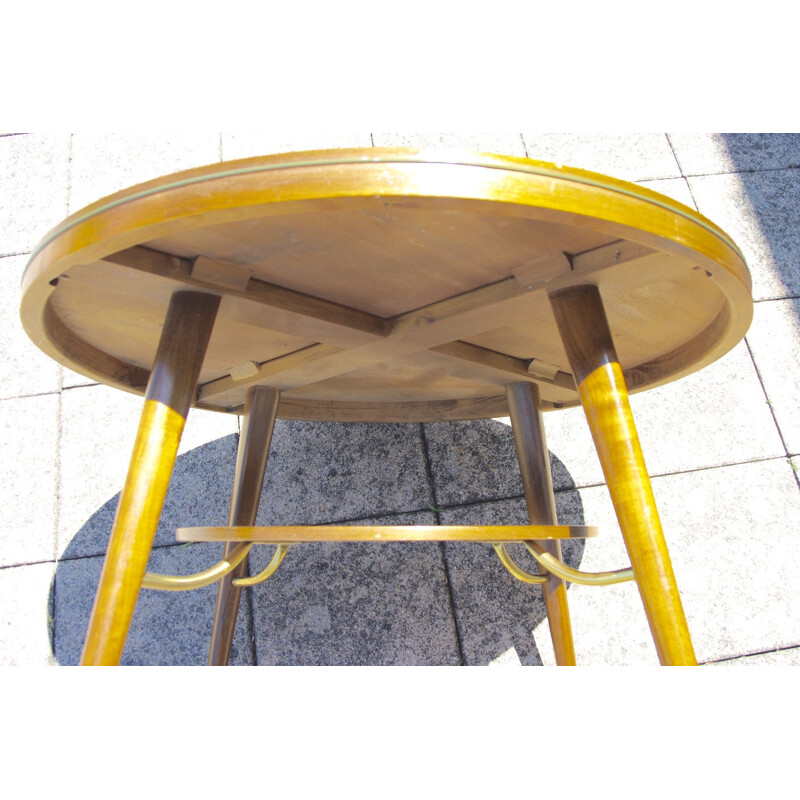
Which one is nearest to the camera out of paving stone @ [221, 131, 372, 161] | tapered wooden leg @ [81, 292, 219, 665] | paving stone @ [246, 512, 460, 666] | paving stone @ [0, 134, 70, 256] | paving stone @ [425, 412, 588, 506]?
tapered wooden leg @ [81, 292, 219, 665]

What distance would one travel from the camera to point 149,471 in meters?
1.41

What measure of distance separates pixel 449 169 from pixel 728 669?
3.19 feet

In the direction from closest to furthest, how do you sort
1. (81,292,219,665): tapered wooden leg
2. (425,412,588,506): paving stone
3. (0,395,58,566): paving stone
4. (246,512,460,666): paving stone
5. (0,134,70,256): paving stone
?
(81,292,219,665): tapered wooden leg, (246,512,460,666): paving stone, (0,395,58,566): paving stone, (425,412,588,506): paving stone, (0,134,70,256): paving stone

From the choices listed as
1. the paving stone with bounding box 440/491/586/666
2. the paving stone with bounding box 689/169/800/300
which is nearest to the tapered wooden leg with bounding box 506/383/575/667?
the paving stone with bounding box 440/491/586/666

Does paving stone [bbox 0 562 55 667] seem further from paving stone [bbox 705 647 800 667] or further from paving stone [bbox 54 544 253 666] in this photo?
paving stone [bbox 705 647 800 667]

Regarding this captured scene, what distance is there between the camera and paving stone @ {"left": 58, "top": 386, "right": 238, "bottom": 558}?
2676mm

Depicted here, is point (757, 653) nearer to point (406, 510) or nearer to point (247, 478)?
point (406, 510)

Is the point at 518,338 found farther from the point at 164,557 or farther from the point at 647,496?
the point at 164,557

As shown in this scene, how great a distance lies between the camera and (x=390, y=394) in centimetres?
233

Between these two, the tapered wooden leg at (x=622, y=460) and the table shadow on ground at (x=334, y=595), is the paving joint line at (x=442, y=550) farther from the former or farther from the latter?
the tapered wooden leg at (x=622, y=460)

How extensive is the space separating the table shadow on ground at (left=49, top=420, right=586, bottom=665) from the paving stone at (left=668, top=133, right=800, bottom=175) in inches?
64.3

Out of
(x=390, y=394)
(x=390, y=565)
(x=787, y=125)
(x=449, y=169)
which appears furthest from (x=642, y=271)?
(x=787, y=125)

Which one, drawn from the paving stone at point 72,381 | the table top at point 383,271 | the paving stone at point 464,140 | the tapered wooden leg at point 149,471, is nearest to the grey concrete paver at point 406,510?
the paving stone at point 72,381

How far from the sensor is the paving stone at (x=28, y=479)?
2631mm
